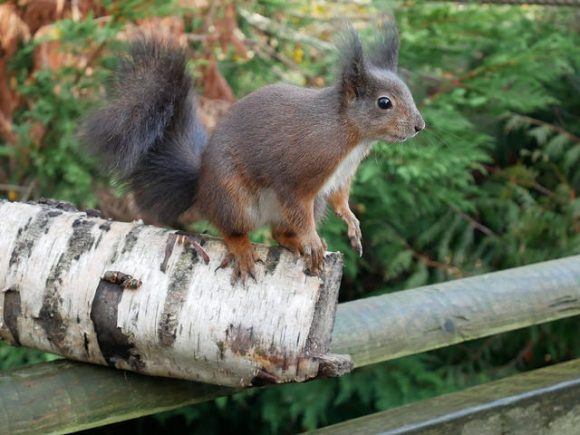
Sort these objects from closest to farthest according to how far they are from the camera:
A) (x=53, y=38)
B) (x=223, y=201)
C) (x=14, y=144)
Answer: (x=223, y=201)
(x=53, y=38)
(x=14, y=144)

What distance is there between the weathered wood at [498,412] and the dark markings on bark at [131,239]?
0.40 metres

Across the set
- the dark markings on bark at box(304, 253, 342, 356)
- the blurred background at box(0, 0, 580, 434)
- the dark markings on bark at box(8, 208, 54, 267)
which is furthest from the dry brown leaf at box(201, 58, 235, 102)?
the dark markings on bark at box(304, 253, 342, 356)

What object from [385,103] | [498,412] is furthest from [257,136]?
[498,412]

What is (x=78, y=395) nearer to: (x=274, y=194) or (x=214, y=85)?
(x=274, y=194)

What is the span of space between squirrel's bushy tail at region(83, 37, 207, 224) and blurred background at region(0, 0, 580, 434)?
0.56 metres

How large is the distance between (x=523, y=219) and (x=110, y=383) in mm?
1687

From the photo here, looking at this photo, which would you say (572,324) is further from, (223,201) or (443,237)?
(223,201)

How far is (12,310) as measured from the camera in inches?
50.4

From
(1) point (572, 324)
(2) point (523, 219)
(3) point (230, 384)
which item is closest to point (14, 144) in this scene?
(3) point (230, 384)

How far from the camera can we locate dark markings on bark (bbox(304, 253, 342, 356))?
1.15 metres

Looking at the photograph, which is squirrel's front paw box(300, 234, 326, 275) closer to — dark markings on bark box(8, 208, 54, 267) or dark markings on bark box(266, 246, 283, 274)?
dark markings on bark box(266, 246, 283, 274)

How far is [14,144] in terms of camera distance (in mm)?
2281

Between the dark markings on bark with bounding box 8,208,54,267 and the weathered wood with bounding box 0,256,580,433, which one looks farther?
the dark markings on bark with bounding box 8,208,54,267

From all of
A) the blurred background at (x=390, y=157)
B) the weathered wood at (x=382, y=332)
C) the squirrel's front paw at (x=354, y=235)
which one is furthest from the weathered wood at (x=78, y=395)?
the blurred background at (x=390, y=157)
